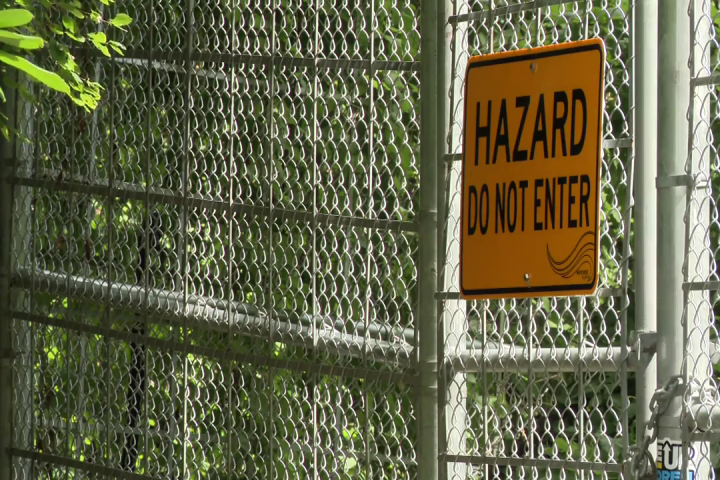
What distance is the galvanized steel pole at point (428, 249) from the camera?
10.5 ft

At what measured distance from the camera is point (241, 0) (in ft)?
13.2

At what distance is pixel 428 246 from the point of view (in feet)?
10.6

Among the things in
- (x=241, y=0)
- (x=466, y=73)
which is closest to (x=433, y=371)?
(x=466, y=73)

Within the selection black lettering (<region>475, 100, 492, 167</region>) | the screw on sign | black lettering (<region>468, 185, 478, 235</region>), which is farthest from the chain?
black lettering (<region>475, 100, 492, 167</region>)

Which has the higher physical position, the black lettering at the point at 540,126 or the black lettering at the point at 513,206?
the black lettering at the point at 540,126

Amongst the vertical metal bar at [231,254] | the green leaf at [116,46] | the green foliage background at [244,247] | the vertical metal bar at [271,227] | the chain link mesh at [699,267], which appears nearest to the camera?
the chain link mesh at [699,267]

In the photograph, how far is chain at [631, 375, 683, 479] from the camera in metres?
2.61

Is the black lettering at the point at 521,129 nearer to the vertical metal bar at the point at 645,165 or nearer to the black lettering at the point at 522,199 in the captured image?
the black lettering at the point at 522,199

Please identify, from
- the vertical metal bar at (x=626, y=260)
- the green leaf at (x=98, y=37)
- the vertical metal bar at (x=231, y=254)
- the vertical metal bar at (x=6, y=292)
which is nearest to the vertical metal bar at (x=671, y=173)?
the vertical metal bar at (x=626, y=260)

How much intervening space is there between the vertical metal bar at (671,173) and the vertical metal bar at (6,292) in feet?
10.1

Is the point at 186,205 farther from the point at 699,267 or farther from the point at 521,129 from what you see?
the point at 699,267

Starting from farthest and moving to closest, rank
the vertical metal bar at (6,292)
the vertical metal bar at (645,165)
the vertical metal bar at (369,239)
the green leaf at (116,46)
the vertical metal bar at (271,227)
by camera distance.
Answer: the vertical metal bar at (6,292)
the green leaf at (116,46)
the vertical metal bar at (271,227)
the vertical metal bar at (369,239)
the vertical metal bar at (645,165)

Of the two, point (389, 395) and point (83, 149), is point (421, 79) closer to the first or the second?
point (389, 395)

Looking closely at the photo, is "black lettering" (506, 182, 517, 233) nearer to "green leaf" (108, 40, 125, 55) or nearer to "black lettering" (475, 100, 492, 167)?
"black lettering" (475, 100, 492, 167)
